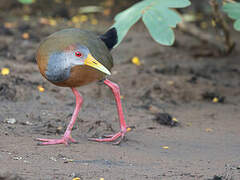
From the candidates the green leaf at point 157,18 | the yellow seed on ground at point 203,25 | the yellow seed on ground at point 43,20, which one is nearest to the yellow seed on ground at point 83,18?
the yellow seed on ground at point 43,20

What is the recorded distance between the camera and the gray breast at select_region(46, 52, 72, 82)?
13.1ft

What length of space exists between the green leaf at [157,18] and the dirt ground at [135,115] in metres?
1.11

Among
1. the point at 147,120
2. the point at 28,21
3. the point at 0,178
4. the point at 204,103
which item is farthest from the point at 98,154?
the point at 28,21

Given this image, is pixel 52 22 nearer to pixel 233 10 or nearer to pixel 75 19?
pixel 75 19

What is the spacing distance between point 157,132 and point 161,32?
1.80 m

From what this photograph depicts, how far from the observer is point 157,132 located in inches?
202

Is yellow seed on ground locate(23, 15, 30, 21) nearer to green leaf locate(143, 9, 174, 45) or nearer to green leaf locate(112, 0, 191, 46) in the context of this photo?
green leaf locate(112, 0, 191, 46)

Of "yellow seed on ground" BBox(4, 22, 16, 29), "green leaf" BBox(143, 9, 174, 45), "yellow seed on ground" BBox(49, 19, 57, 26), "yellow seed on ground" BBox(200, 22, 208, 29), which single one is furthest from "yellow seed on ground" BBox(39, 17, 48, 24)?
"green leaf" BBox(143, 9, 174, 45)

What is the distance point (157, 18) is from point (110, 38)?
0.82m

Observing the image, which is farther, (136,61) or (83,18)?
(83,18)

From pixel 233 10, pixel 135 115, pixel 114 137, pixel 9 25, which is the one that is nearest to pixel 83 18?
pixel 9 25

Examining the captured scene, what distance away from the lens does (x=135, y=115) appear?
557cm

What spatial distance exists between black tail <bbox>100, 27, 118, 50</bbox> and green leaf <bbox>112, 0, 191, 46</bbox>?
6.3 inches

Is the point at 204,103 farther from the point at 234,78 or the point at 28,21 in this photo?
the point at 28,21
